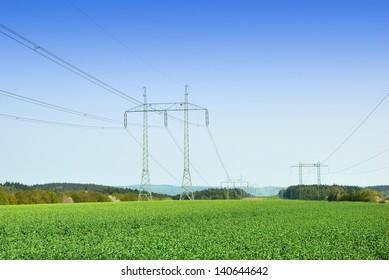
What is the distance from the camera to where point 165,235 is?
22.3m

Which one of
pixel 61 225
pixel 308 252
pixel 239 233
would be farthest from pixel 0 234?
pixel 308 252

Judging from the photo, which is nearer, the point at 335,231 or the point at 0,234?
the point at 0,234

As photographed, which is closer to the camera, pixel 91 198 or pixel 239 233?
pixel 239 233

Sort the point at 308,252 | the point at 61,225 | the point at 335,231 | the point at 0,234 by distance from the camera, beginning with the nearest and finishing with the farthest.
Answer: the point at 308,252
the point at 0,234
the point at 335,231
the point at 61,225

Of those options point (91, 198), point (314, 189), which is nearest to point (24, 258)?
point (91, 198)

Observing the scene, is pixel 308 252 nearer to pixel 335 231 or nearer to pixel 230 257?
pixel 230 257

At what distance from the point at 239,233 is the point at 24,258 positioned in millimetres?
10124

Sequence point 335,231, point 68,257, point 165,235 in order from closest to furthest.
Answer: point 68,257, point 165,235, point 335,231

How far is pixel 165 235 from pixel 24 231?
813 cm

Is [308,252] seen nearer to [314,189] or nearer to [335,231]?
[335,231]

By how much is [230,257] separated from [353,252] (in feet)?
17.7

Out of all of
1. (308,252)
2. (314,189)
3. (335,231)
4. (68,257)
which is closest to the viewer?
(68,257)
